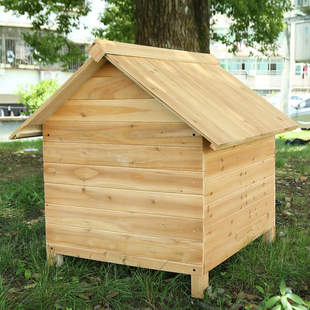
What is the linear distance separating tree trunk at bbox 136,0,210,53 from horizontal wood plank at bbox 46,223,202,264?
303 centimetres

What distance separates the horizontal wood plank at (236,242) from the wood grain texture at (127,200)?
0.35 meters

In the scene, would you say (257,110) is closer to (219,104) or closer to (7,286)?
(219,104)

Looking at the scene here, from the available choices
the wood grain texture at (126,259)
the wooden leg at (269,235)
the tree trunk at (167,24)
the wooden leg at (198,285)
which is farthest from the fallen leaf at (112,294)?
the tree trunk at (167,24)

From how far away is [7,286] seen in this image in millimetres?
3180

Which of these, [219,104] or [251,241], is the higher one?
[219,104]

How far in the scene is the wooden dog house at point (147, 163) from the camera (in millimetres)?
3004

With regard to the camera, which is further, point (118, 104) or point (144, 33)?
point (144, 33)

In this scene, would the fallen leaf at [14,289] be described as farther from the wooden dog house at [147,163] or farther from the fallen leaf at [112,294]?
the fallen leaf at [112,294]

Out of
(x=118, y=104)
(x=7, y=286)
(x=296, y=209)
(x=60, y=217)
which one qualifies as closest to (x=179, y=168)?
(x=118, y=104)

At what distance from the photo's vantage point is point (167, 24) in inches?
223

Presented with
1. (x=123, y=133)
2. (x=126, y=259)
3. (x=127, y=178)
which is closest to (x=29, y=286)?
(x=126, y=259)

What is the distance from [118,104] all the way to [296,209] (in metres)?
3.12

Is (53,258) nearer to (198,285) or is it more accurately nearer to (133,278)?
(133,278)

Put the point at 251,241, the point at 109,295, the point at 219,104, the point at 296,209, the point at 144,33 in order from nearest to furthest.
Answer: the point at 109,295 → the point at 219,104 → the point at 251,241 → the point at 296,209 → the point at 144,33
